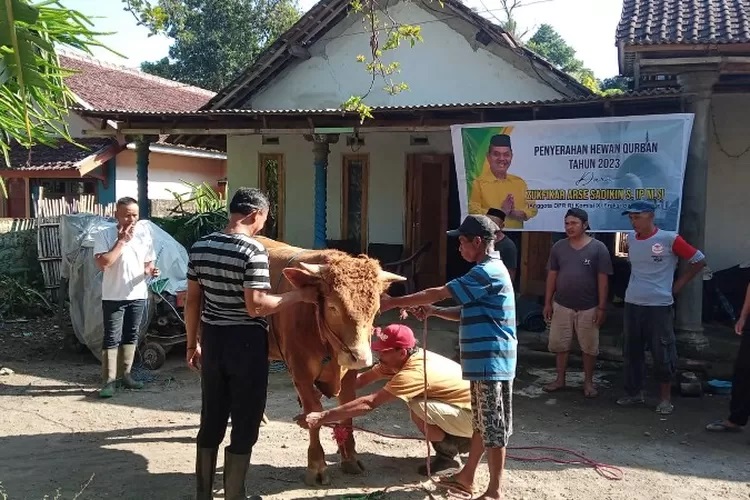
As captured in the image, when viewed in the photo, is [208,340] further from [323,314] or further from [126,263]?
[126,263]

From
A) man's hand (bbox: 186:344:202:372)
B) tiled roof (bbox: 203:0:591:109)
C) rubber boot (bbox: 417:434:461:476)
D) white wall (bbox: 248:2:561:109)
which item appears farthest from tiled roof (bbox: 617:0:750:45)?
man's hand (bbox: 186:344:202:372)

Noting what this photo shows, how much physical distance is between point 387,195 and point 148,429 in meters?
7.02

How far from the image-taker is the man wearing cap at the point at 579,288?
6.43m

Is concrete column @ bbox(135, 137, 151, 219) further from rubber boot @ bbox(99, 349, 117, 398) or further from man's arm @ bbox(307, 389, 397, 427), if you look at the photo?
man's arm @ bbox(307, 389, 397, 427)

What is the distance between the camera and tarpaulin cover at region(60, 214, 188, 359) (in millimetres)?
7711

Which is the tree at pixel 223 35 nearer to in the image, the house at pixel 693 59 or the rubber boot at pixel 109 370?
the house at pixel 693 59

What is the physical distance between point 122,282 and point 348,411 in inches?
135

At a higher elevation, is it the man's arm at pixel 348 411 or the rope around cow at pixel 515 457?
the man's arm at pixel 348 411

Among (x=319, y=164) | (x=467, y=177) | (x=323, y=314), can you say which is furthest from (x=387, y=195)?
(x=323, y=314)

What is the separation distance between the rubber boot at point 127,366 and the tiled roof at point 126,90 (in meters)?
12.8

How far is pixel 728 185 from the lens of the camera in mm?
9117

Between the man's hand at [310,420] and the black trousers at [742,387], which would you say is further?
the black trousers at [742,387]

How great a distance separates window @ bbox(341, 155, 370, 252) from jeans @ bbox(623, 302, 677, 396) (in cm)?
640

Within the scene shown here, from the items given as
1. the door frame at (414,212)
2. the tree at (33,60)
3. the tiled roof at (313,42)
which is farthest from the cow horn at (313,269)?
the tiled roof at (313,42)
